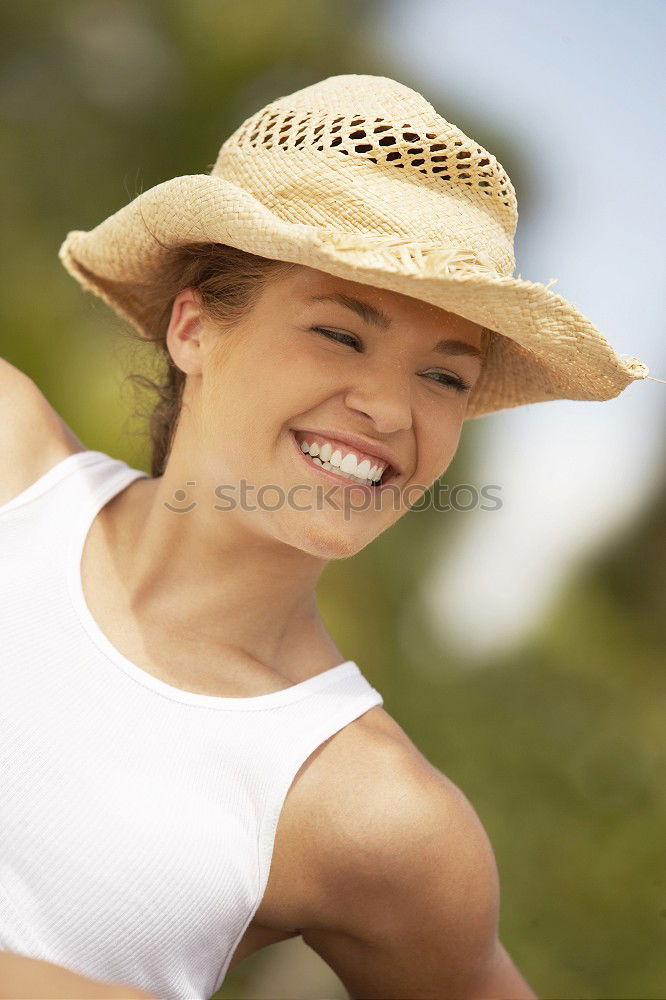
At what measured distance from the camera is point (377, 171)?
5.54 ft

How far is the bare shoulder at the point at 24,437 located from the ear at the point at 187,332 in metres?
0.40

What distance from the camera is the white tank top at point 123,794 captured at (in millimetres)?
1699

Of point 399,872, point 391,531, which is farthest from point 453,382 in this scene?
point 391,531

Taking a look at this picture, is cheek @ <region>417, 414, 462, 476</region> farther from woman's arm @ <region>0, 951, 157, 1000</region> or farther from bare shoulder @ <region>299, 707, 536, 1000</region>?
woman's arm @ <region>0, 951, 157, 1000</region>

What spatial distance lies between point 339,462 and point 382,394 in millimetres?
144

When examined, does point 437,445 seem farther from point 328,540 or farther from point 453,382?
point 328,540

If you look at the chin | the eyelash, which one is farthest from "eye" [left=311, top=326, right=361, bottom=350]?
the chin

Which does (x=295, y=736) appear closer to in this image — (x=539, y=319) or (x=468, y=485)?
(x=539, y=319)

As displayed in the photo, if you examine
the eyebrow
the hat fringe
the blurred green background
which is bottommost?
the blurred green background

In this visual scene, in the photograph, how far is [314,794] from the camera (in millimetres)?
1856

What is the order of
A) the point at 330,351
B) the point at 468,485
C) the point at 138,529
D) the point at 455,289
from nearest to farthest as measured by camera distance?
the point at 455,289 < the point at 330,351 < the point at 138,529 < the point at 468,485

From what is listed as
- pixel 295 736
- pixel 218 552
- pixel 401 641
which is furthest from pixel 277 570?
pixel 401 641

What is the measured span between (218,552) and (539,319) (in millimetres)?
760

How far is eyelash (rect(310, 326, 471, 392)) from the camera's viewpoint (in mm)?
1703
